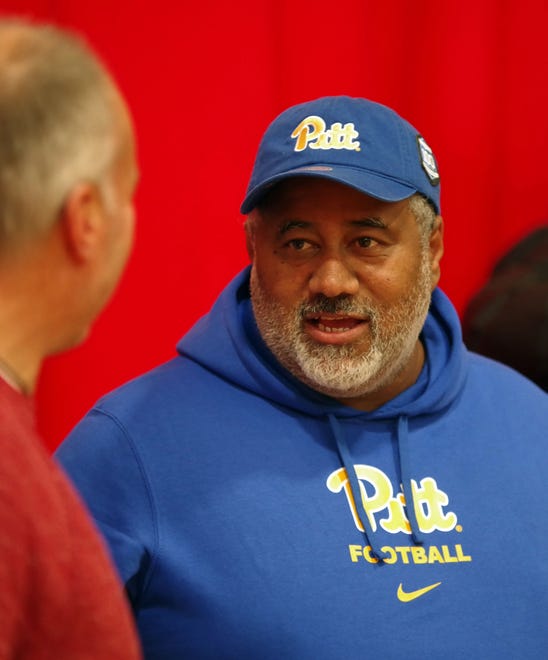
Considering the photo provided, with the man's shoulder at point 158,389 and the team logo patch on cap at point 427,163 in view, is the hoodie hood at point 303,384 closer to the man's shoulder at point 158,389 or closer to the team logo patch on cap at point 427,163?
the man's shoulder at point 158,389

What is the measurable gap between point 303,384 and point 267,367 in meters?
0.06

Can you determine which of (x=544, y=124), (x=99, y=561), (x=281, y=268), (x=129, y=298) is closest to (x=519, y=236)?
(x=544, y=124)

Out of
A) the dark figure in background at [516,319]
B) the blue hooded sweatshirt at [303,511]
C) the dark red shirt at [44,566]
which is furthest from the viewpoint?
the dark figure in background at [516,319]

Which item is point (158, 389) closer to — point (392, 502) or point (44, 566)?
point (392, 502)

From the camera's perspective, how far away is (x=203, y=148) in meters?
2.04

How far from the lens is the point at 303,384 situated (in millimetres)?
1493

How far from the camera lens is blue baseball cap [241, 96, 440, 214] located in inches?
56.4

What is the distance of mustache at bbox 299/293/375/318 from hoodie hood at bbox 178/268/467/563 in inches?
4.0

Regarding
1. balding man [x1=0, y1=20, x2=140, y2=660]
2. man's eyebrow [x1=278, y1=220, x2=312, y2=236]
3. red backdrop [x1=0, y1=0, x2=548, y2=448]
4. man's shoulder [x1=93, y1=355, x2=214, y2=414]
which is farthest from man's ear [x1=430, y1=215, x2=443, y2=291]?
balding man [x1=0, y1=20, x2=140, y2=660]

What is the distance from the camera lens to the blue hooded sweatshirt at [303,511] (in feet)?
4.31

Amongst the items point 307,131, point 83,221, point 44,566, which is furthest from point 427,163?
point 44,566

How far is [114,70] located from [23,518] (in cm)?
139

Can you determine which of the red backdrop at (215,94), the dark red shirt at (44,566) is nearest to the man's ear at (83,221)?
the dark red shirt at (44,566)

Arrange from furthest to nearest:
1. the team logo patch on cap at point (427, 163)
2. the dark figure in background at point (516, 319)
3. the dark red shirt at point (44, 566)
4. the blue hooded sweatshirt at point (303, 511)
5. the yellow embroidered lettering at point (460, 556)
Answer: the dark figure in background at point (516, 319) → the team logo patch on cap at point (427, 163) → the yellow embroidered lettering at point (460, 556) → the blue hooded sweatshirt at point (303, 511) → the dark red shirt at point (44, 566)
